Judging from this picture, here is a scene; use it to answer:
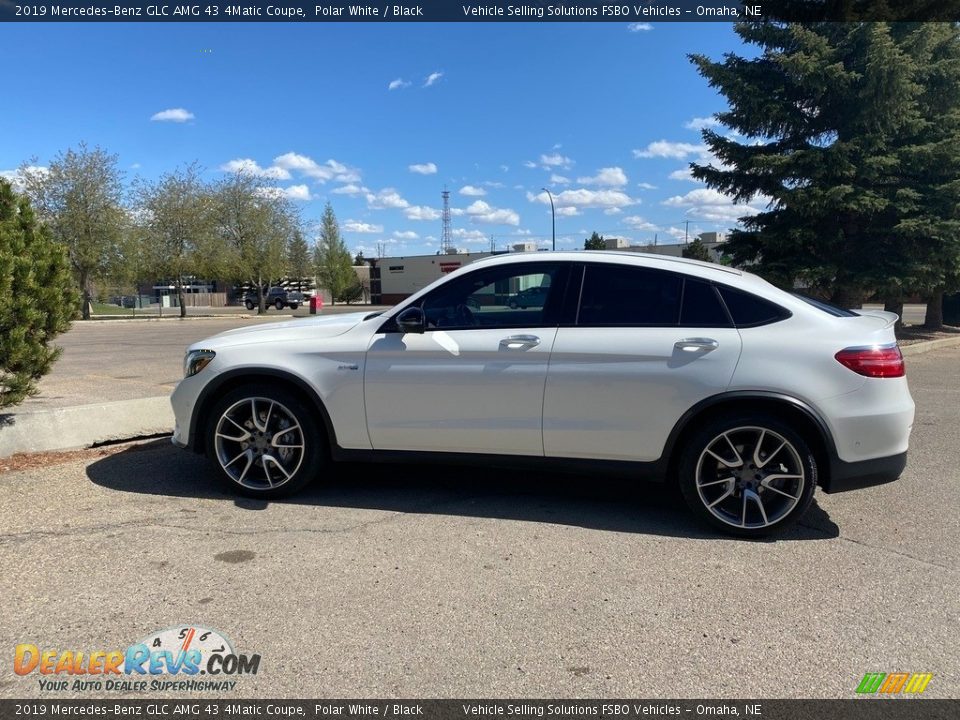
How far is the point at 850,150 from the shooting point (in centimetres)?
1461

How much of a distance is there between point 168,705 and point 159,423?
4427 millimetres

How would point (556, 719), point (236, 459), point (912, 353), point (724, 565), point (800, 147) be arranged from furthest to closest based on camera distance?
1. point (800, 147)
2. point (912, 353)
3. point (236, 459)
4. point (724, 565)
5. point (556, 719)

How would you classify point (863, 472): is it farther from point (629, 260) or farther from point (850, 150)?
point (850, 150)

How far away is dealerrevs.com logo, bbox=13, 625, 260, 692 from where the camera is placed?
2.69 m

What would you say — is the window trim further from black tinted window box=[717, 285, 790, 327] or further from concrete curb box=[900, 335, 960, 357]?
concrete curb box=[900, 335, 960, 357]

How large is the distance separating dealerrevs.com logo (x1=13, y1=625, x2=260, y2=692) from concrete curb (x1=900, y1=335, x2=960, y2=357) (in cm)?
1460

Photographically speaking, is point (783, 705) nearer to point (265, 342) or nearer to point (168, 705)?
point (168, 705)

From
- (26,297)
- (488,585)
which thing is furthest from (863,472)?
(26,297)

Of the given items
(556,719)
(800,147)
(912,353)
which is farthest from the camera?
(800,147)

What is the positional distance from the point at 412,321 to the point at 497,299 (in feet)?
1.94

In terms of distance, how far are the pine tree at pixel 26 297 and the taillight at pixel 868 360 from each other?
576 cm

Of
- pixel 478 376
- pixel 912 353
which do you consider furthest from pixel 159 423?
pixel 912 353

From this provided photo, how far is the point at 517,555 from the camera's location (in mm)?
3865

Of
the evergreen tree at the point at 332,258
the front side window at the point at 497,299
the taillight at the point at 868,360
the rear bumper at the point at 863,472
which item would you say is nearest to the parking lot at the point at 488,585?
the rear bumper at the point at 863,472
